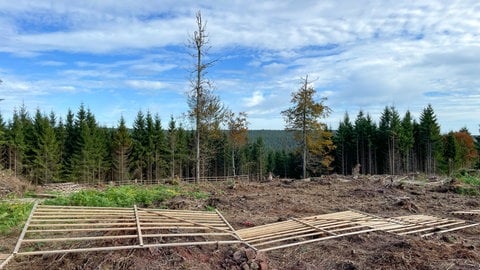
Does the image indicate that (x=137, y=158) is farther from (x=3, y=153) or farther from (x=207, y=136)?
(x=207, y=136)

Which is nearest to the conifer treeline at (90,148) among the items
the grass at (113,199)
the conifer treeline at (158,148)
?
the conifer treeline at (158,148)

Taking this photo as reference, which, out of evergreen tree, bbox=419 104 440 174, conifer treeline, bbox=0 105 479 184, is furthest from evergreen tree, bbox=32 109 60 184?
evergreen tree, bbox=419 104 440 174

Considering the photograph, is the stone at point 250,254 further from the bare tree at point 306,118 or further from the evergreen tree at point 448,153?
the evergreen tree at point 448,153

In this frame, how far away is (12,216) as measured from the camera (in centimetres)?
949

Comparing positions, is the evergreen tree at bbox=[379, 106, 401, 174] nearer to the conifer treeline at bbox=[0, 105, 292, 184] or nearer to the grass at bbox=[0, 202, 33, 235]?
the conifer treeline at bbox=[0, 105, 292, 184]

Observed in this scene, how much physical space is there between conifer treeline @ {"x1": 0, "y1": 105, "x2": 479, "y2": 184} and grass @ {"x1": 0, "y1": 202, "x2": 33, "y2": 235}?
762 inches

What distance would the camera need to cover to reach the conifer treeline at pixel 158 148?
37625mm

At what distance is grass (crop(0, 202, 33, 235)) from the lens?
848 centimetres

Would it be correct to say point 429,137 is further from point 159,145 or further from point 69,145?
point 69,145

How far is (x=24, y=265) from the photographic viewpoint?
5.20 metres

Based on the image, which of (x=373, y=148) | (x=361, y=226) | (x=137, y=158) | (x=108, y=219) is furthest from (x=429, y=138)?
(x=108, y=219)

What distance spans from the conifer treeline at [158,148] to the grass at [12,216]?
1935 centimetres

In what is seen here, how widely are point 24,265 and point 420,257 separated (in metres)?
5.60

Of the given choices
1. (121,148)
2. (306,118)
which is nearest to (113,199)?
(306,118)
